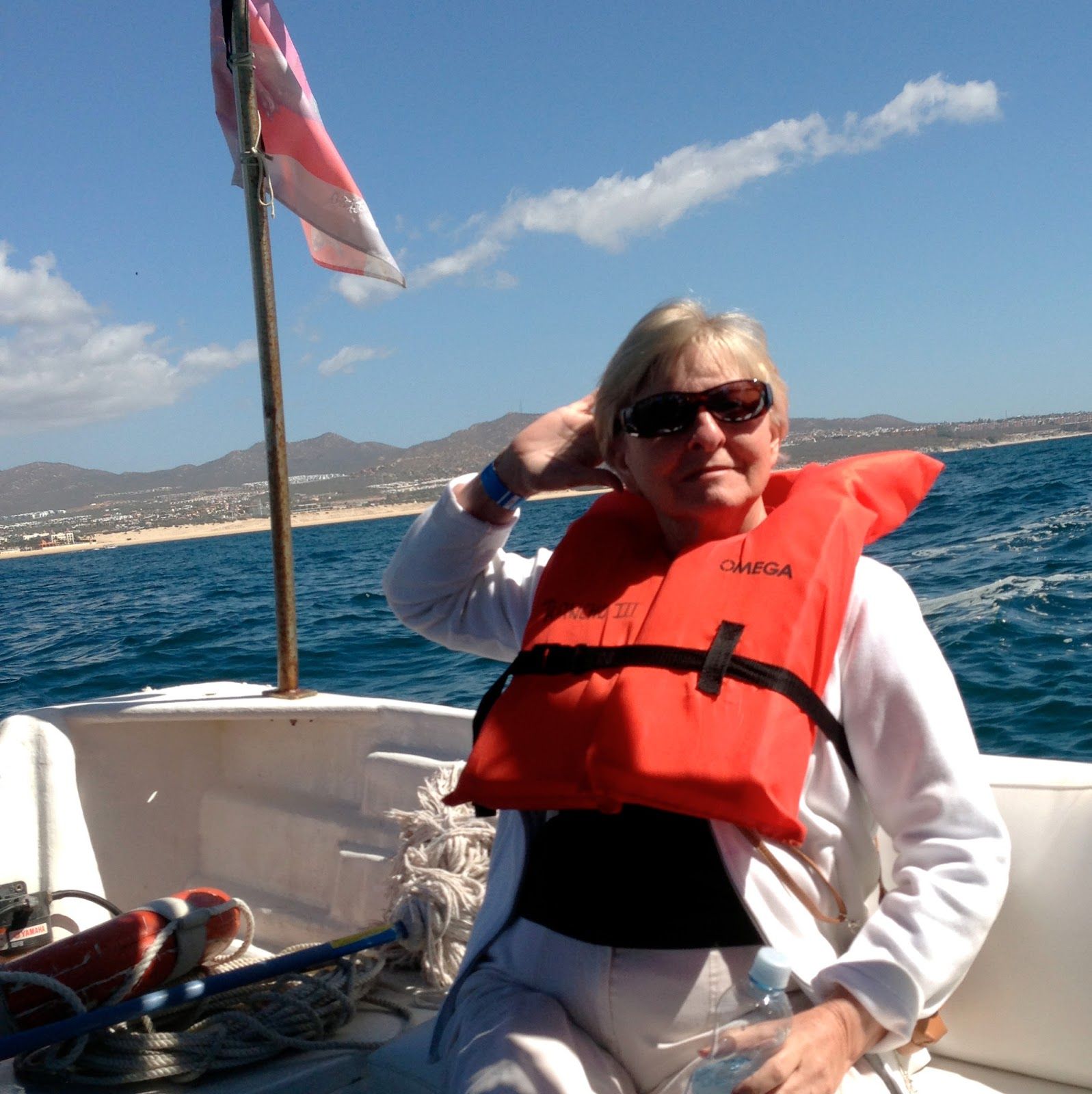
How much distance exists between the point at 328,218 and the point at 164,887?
Result: 2.22 m

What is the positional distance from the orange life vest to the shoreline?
68.5 metres

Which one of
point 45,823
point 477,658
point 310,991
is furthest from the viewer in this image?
point 477,658

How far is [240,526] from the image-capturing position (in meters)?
86.3

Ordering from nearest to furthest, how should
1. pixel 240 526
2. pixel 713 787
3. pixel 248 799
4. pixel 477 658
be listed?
pixel 713 787 → pixel 248 799 → pixel 477 658 → pixel 240 526

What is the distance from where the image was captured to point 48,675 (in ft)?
34.6

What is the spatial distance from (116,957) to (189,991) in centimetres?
25

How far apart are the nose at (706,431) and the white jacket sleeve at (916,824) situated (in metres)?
0.32

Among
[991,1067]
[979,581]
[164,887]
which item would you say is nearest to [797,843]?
[991,1067]

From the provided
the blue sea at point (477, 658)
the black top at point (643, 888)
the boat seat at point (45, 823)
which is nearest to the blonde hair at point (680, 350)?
the black top at point (643, 888)

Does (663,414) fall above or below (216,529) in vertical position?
above

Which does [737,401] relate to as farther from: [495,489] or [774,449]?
[495,489]

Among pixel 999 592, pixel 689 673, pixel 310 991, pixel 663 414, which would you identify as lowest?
pixel 999 592

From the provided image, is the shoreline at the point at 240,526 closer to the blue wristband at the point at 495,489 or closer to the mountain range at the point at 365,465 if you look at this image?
the mountain range at the point at 365,465

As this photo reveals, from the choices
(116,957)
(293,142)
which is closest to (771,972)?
(116,957)
